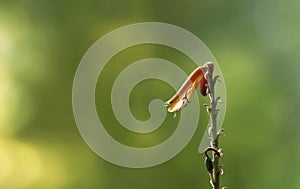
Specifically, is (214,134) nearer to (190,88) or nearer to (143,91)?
(190,88)

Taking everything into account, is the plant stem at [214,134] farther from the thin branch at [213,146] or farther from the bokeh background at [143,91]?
the bokeh background at [143,91]

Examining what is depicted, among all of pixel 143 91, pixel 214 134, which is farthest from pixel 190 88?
pixel 143 91

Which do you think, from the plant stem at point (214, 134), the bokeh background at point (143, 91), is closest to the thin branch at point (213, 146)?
the plant stem at point (214, 134)

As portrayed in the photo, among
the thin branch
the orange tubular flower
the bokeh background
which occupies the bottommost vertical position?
the thin branch

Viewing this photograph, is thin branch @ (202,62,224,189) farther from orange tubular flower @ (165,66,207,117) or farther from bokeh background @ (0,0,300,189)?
bokeh background @ (0,0,300,189)

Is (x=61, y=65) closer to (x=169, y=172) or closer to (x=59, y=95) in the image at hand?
(x=59, y=95)

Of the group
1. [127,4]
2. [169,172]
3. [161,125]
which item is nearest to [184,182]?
[169,172]

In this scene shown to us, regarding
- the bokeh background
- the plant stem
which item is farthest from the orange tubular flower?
the bokeh background

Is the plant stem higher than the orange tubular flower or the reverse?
the reverse
